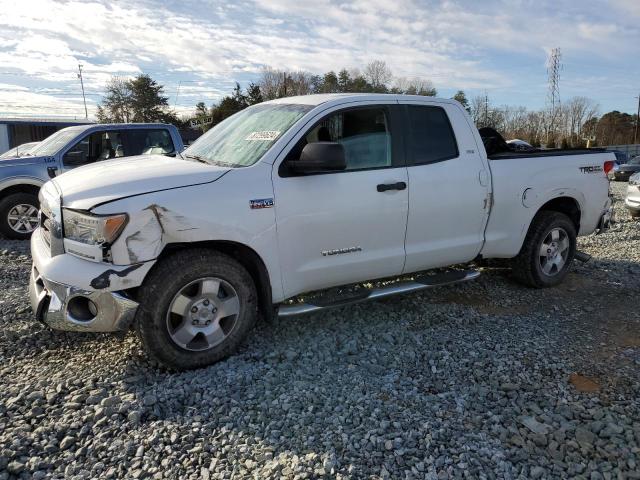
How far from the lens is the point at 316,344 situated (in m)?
3.88

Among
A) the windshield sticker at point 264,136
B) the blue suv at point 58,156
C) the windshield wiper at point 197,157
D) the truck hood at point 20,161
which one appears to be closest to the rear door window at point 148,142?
the blue suv at point 58,156

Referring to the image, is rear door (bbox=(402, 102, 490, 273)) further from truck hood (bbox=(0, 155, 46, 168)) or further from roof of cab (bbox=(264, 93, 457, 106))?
truck hood (bbox=(0, 155, 46, 168))

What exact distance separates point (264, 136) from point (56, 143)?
612 cm

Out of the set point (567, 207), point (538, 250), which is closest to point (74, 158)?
point (538, 250)

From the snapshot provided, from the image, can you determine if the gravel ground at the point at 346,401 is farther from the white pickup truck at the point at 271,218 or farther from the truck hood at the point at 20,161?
the truck hood at the point at 20,161

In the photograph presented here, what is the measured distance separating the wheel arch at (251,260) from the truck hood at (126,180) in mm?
431

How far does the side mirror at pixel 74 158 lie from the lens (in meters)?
7.95

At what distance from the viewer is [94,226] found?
10.1ft

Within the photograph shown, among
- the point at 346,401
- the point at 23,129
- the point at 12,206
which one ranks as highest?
Answer: the point at 23,129

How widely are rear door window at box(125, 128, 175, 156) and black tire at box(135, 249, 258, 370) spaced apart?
581 cm

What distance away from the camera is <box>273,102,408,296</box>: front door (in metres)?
3.61

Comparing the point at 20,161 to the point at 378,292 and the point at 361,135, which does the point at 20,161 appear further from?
the point at 378,292

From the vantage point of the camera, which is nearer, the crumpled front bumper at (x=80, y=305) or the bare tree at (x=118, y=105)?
the crumpled front bumper at (x=80, y=305)

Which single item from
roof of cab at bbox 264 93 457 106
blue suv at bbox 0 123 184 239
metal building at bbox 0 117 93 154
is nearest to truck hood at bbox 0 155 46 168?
blue suv at bbox 0 123 184 239
